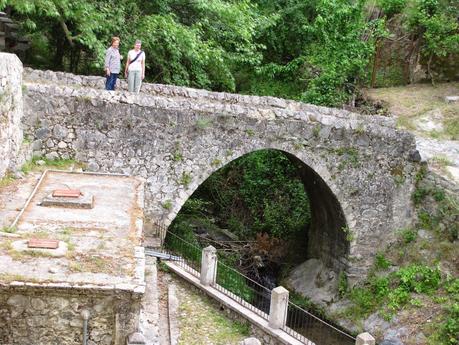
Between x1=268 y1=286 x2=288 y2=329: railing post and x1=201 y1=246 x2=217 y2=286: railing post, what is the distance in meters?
1.54

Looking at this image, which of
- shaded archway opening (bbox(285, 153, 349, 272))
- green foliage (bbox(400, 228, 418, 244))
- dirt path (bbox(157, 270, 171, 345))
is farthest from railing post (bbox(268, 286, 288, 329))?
green foliage (bbox(400, 228, 418, 244))

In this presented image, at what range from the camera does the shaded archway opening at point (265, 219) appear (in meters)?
15.1

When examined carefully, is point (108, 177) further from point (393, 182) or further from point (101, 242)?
point (393, 182)

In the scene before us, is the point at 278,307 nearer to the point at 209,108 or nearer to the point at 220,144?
the point at 220,144

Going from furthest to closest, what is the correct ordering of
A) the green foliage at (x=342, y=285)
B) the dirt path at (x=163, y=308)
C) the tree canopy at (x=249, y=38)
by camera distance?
the tree canopy at (x=249, y=38), the green foliage at (x=342, y=285), the dirt path at (x=163, y=308)

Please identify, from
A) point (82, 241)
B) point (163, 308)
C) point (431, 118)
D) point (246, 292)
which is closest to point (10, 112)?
point (82, 241)

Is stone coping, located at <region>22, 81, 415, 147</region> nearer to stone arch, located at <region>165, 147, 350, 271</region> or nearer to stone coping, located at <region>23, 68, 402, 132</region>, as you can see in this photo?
stone coping, located at <region>23, 68, 402, 132</region>

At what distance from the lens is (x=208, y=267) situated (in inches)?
441

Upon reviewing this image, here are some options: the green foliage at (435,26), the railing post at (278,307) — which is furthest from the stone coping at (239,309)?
the green foliage at (435,26)

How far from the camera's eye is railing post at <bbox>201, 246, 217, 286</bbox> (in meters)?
11.2

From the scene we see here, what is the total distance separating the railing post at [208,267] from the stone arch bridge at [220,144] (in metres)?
1.31

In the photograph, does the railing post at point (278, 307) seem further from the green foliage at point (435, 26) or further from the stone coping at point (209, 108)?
the green foliage at point (435, 26)

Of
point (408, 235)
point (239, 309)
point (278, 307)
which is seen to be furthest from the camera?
point (408, 235)

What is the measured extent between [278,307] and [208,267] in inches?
68.1
